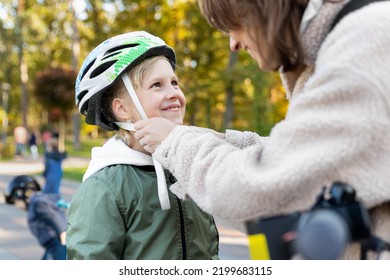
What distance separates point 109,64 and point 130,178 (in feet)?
1.32

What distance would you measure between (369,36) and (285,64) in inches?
7.2

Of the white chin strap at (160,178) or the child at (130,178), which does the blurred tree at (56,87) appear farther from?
the white chin strap at (160,178)

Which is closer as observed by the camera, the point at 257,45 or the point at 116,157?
the point at 257,45

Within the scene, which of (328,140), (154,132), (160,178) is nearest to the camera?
(328,140)

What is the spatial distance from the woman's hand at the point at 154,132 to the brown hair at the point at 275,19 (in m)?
0.32

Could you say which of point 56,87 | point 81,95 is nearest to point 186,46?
point 56,87

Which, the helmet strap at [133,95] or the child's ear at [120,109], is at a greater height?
the helmet strap at [133,95]

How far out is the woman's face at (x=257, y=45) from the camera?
1.14 m

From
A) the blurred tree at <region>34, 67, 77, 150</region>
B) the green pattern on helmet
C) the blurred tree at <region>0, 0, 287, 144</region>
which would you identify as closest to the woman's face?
the green pattern on helmet

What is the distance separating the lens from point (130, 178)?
190 centimetres

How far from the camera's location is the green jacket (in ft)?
5.90

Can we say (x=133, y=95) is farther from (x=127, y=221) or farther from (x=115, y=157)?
(x=127, y=221)

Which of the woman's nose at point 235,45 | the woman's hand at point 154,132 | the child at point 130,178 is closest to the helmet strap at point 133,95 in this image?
the child at point 130,178

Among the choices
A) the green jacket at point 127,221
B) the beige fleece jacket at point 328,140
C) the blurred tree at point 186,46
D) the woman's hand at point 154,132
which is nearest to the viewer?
the beige fleece jacket at point 328,140
